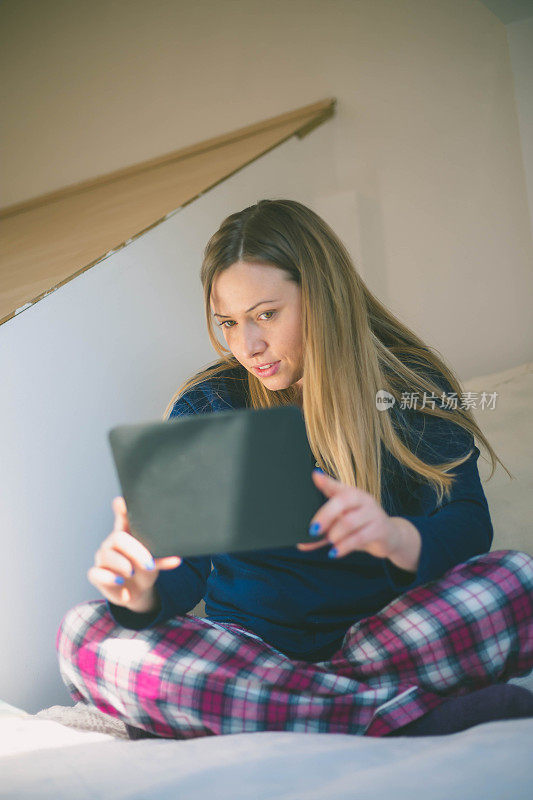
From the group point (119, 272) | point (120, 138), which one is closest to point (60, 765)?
point (119, 272)

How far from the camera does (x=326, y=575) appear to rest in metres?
0.71

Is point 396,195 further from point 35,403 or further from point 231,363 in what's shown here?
point 35,403

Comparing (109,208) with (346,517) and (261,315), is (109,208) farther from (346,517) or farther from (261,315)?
(346,517)

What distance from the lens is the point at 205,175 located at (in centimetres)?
118

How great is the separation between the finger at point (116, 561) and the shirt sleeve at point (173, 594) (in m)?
0.08

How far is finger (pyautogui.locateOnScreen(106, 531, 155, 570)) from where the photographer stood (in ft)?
1.82

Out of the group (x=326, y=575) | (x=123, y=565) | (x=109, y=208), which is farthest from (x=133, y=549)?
(x=109, y=208)

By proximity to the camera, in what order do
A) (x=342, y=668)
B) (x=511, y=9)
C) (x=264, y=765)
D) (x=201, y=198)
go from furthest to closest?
(x=511, y=9), (x=201, y=198), (x=342, y=668), (x=264, y=765)

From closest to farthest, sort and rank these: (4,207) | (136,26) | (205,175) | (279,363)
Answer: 1. (279,363)
2. (205,175)
3. (136,26)
4. (4,207)

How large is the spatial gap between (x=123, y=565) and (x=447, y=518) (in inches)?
11.7

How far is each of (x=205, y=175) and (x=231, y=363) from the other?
48cm

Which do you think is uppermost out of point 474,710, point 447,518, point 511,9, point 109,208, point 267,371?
point 511,9

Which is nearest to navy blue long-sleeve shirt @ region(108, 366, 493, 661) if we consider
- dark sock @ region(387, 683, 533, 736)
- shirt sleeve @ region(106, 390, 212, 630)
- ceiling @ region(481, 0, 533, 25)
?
shirt sleeve @ region(106, 390, 212, 630)

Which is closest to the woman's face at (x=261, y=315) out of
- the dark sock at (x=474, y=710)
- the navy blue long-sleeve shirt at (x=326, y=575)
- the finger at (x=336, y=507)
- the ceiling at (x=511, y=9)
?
the navy blue long-sleeve shirt at (x=326, y=575)
